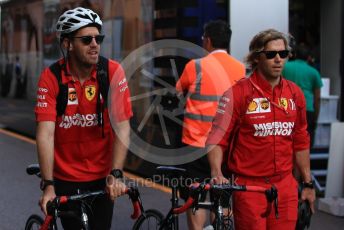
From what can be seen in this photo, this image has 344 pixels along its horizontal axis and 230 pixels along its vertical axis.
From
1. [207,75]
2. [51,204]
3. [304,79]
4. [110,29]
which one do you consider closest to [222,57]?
[207,75]

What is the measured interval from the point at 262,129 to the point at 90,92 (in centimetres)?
96

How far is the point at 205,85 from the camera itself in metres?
5.22

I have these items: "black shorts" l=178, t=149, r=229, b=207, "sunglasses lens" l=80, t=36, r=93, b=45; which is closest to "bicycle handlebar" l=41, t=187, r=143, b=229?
"sunglasses lens" l=80, t=36, r=93, b=45

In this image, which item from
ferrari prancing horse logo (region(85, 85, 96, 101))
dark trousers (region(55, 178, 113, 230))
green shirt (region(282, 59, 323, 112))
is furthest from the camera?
green shirt (region(282, 59, 323, 112))

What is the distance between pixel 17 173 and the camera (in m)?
10.1

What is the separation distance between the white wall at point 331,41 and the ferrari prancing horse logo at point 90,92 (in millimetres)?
6031

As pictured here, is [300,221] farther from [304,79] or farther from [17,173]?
[17,173]

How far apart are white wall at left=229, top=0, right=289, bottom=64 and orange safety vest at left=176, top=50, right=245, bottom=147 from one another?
236 centimetres

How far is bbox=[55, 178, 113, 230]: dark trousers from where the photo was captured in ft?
13.1

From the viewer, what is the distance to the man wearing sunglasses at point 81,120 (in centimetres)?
371

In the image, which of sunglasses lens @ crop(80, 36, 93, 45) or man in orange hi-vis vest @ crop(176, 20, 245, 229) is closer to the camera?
sunglasses lens @ crop(80, 36, 93, 45)

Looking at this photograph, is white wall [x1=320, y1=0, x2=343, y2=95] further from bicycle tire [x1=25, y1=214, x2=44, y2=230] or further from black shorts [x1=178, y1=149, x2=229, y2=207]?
bicycle tire [x1=25, y1=214, x2=44, y2=230]

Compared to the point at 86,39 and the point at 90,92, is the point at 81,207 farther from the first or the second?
the point at 86,39

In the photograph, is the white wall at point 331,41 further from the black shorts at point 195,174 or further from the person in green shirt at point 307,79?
the black shorts at point 195,174
